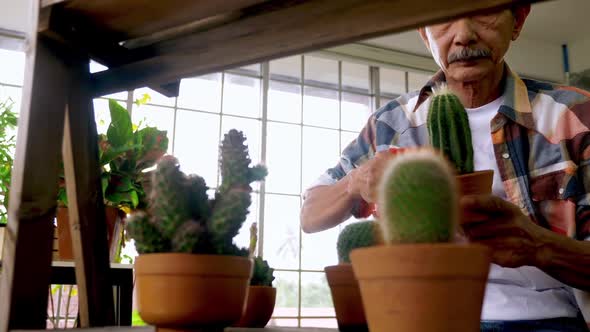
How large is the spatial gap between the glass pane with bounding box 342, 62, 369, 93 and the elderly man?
2893 mm

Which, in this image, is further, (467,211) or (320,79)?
(320,79)

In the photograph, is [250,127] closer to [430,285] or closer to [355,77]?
[355,77]

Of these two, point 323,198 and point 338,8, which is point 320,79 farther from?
point 338,8

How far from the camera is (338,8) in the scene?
590 millimetres

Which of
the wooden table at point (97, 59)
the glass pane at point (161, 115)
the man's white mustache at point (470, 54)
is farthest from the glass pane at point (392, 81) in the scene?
the wooden table at point (97, 59)

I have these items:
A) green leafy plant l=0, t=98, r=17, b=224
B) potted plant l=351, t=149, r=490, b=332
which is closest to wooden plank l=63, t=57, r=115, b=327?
potted plant l=351, t=149, r=490, b=332

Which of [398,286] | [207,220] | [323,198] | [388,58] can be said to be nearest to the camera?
[398,286]

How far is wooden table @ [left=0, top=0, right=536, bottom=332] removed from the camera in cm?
60

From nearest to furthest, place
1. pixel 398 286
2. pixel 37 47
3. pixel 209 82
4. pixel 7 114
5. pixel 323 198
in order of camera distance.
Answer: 1. pixel 398 286
2. pixel 37 47
3. pixel 323 198
4. pixel 7 114
5. pixel 209 82

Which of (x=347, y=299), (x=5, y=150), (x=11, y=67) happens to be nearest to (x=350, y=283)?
(x=347, y=299)

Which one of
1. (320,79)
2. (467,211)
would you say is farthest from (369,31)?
(320,79)

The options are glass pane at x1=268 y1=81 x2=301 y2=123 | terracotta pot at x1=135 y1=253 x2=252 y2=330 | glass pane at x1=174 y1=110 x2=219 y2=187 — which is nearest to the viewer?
terracotta pot at x1=135 y1=253 x2=252 y2=330

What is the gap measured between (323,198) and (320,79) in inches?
120

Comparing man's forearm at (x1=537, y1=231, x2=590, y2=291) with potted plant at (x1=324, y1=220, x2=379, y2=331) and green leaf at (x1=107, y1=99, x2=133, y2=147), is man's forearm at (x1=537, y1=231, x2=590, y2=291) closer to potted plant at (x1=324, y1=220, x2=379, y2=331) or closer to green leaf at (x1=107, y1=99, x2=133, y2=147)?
potted plant at (x1=324, y1=220, x2=379, y2=331)
